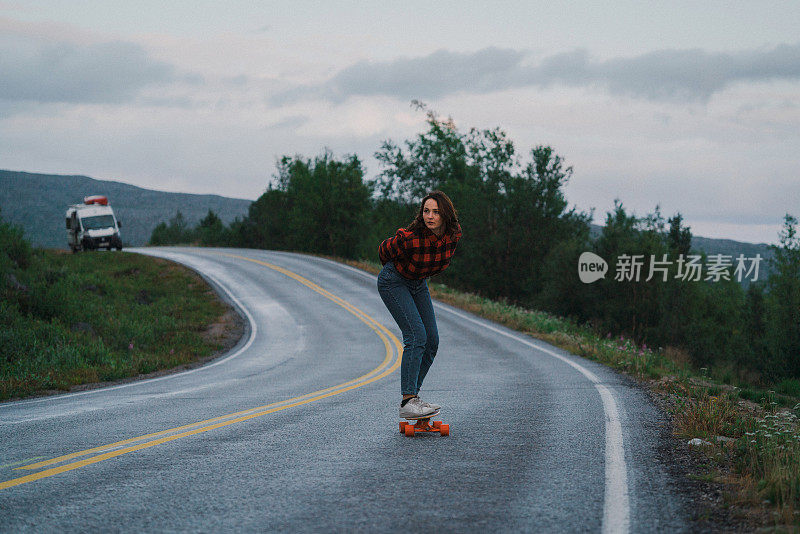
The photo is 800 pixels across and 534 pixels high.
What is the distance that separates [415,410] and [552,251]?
4587 centimetres

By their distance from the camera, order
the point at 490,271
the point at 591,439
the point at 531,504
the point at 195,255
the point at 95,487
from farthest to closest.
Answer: the point at 490,271
the point at 195,255
the point at 591,439
the point at 95,487
the point at 531,504

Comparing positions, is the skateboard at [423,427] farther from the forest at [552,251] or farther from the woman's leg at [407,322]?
the forest at [552,251]

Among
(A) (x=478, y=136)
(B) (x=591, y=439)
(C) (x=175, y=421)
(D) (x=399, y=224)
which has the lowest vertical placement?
(C) (x=175, y=421)

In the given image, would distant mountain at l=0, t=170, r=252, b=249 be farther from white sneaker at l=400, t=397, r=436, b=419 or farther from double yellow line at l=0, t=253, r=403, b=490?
white sneaker at l=400, t=397, r=436, b=419

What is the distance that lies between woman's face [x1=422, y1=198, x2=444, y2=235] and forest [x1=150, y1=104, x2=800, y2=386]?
31.2 m

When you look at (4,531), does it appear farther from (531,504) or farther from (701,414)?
(701,414)

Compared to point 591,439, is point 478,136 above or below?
above

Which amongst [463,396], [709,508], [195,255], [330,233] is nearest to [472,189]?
[330,233]

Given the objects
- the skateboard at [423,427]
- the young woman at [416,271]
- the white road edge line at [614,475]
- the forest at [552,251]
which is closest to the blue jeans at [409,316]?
the young woman at [416,271]

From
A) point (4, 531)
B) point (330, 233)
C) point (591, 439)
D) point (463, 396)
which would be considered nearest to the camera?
point (4, 531)

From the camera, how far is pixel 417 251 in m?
5.44

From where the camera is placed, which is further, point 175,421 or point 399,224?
point 399,224

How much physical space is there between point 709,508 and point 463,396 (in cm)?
464

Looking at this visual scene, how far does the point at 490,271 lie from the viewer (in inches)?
2127
